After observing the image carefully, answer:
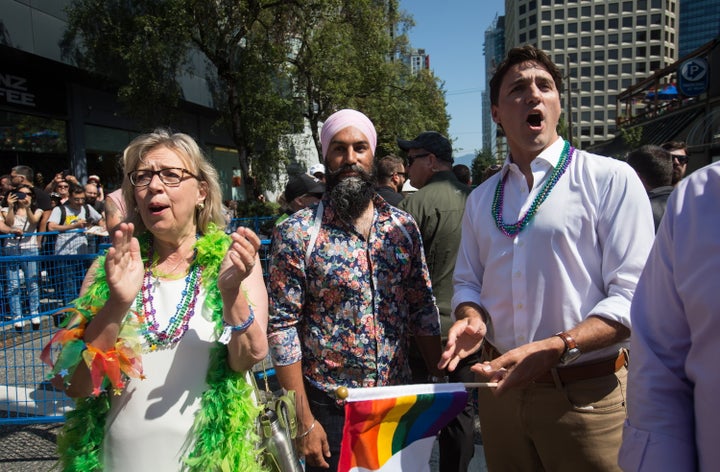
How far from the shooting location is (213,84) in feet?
59.8

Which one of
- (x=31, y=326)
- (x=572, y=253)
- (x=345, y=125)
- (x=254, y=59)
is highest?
(x=254, y=59)

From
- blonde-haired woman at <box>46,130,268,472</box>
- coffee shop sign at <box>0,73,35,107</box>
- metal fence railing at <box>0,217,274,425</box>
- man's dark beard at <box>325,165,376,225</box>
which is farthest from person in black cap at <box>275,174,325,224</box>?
coffee shop sign at <box>0,73,35,107</box>

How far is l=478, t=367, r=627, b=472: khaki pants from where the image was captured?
1777 millimetres

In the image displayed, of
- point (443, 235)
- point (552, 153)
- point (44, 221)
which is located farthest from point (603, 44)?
point (552, 153)

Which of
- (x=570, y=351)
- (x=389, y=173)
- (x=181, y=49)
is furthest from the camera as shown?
(x=181, y=49)

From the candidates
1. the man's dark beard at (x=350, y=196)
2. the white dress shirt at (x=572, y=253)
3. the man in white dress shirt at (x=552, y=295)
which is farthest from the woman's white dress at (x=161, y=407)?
the white dress shirt at (x=572, y=253)

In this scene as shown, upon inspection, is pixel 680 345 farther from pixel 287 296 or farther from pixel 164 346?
pixel 164 346

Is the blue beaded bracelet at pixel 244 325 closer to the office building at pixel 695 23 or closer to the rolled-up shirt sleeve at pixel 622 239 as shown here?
the rolled-up shirt sleeve at pixel 622 239

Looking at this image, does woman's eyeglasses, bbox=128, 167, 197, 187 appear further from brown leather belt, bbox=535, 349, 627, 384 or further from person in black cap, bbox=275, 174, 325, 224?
person in black cap, bbox=275, 174, 325, 224

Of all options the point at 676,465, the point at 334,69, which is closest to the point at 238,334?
the point at 676,465

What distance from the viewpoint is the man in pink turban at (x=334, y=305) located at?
218cm

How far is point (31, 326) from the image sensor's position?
13.4 ft

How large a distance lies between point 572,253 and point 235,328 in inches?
48.2

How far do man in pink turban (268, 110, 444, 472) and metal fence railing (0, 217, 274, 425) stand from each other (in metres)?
2.40
